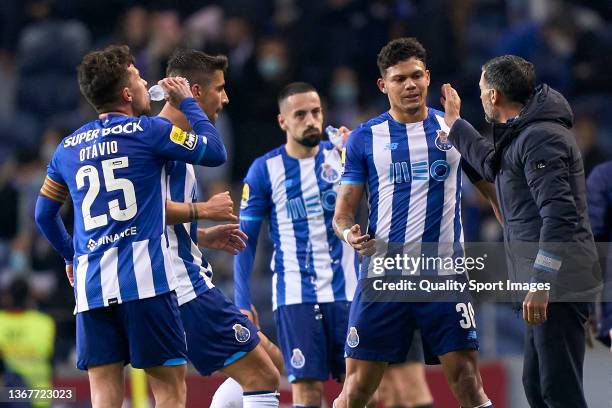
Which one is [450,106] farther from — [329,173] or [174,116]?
[329,173]

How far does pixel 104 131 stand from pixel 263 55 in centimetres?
811

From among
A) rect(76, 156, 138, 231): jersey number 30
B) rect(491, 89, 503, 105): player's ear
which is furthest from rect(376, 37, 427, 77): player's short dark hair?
rect(76, 156, 138, 231): jersey number 30

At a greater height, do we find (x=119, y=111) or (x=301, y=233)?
(x=119, y=111)

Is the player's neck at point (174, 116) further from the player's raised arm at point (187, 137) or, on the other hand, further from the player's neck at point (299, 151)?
the player's neck at point (299, 151)

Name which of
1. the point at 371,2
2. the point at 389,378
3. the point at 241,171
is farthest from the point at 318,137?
the point at 371,2

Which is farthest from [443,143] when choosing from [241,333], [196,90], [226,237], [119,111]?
[119,111]

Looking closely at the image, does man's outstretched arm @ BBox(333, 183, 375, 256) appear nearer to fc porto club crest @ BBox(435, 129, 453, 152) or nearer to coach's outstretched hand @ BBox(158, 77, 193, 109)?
fc porto club crest @ BBox(435, 129, 453, 152)

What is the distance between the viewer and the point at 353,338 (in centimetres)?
717

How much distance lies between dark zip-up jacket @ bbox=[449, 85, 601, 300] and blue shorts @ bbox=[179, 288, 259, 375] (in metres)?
1.59

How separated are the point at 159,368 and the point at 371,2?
30.6 ft

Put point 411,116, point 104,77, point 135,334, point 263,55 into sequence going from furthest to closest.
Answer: point 263,55, point 411,116, point 104,77, point 135,334

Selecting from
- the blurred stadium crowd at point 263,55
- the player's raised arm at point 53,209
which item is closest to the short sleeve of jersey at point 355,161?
the player's raised arm at point 53,209

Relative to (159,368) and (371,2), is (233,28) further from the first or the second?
(159,368)

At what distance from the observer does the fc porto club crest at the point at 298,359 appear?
8516 mm
